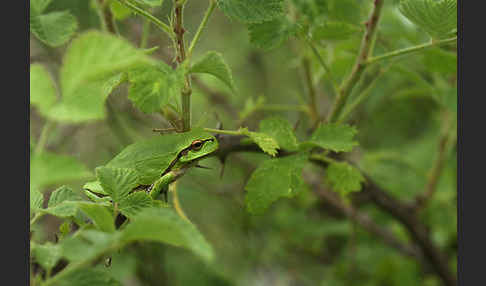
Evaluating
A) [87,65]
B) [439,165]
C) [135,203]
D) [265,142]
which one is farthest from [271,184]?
[439,165]

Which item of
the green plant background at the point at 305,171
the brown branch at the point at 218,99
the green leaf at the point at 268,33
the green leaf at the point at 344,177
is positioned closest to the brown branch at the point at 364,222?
the green plant background at the point at 305,171

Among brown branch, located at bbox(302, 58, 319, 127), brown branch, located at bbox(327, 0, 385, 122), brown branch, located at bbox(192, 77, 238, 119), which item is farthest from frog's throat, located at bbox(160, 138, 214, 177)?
brown branch, located at bbox(192, 77, 238, 119)

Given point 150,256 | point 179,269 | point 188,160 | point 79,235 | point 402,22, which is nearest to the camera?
point 79,235

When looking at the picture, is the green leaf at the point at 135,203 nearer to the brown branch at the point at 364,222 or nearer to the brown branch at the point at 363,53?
the brown branch at the point at 363,53

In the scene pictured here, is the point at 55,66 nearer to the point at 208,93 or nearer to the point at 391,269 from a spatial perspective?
the point at 208,93

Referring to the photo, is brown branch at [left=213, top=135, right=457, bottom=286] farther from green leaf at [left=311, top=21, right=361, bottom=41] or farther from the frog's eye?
the frog's eye

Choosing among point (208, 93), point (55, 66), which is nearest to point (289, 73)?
point (208, 93)
